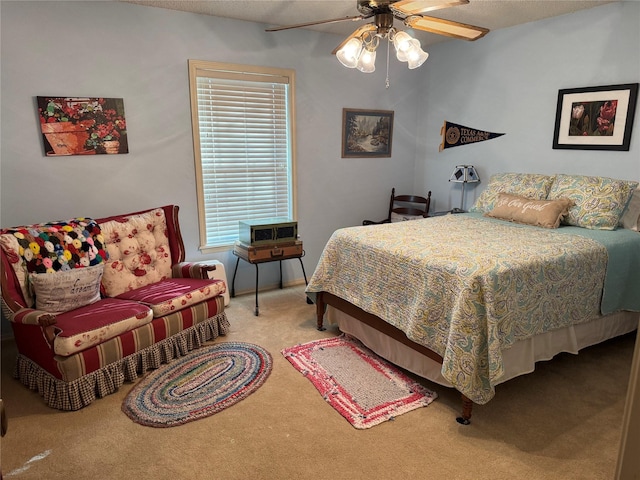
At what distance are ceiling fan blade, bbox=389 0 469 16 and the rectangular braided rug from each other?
83.4 inches

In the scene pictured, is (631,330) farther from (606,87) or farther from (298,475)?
(298,475)

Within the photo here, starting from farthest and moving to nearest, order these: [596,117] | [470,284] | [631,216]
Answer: [596,117], [631,216], [470,284]

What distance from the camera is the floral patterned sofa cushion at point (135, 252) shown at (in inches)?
122

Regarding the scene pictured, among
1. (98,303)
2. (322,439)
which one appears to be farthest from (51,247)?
(322,439)

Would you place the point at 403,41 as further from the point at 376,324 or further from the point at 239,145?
the point at 239,145

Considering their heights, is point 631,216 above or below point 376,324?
above

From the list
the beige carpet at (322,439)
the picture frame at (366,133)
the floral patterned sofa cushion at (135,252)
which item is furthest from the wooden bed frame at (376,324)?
the picture frame at (366,133)

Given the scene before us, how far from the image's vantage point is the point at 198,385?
2680 mm

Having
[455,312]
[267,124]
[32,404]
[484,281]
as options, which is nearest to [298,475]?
[455,312]

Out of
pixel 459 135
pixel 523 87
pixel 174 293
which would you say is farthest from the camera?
pixel 459 135

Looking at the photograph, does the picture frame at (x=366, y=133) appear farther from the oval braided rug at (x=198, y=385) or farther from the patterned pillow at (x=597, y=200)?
the oval braided rug at (x=198, y=385)

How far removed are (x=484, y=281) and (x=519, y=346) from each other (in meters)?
0.55

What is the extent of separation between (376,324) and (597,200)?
6.46ft

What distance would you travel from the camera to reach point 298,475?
77.9 inches
